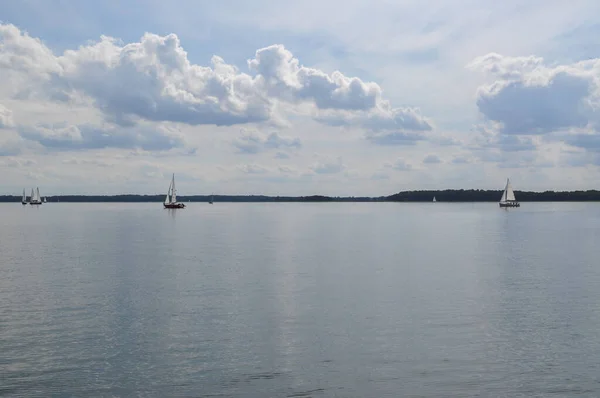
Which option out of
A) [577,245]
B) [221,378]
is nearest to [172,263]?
[221,378]

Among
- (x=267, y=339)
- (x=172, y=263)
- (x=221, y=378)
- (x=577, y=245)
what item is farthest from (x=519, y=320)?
(x=577, y=245)

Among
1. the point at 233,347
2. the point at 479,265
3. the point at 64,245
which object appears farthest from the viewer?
the point at 64,245

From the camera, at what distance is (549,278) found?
45.5m

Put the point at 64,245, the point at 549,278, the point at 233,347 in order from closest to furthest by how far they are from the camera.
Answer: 1. the point at 233,347
2. the point at 549,278
3. the point at 64,245

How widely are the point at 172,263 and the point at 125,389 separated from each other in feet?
117

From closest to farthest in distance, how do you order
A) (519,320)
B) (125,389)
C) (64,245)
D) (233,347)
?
(125,389) < (233,347) < (519,320) < (64,245)

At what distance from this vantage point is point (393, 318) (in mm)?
30859

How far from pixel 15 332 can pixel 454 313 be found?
2228 cm

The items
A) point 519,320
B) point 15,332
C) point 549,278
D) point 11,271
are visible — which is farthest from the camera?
point 11,271

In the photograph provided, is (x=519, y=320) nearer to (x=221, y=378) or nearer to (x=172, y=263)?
(x=221, y=378)

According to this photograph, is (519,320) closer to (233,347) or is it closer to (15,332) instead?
(233,347)

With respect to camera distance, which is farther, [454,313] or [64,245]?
[64,245]

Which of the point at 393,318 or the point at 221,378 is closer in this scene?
the point at 221,378

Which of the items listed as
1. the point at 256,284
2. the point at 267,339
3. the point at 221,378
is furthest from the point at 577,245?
the point at 221,378
